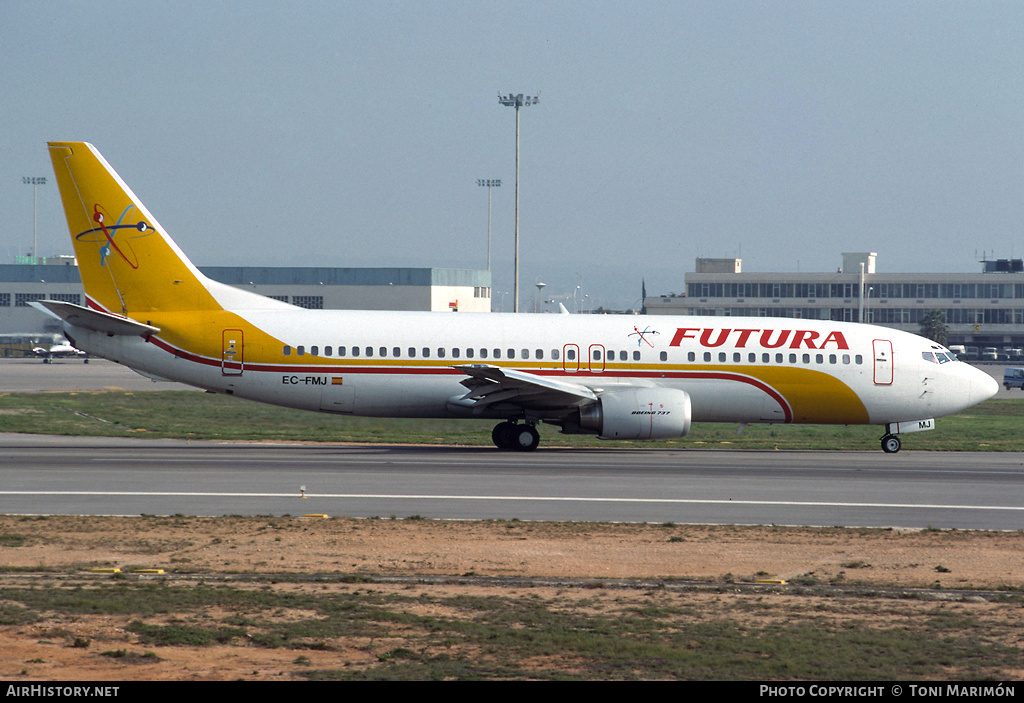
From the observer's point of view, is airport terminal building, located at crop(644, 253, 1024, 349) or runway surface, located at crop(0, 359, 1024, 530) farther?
airport terminal building, located at crop(644, 253, 1024, 349)

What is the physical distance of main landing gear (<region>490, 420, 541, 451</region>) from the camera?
30.1 m

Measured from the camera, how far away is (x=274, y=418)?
39.6m

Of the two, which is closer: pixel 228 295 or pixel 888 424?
pixel 228 295

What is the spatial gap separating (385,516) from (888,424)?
20.0 meters

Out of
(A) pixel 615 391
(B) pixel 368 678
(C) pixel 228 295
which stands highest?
(C) pixel 228 295

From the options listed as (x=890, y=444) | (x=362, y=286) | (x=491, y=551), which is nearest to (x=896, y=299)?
(x=362, y=286)

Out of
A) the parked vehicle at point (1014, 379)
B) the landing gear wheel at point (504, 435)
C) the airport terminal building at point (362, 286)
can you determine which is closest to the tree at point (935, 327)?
the parked vehicle at point (1014, 379)

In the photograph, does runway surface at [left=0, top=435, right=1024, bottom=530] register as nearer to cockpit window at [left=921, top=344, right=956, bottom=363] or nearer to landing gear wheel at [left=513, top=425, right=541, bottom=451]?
landing gear wheel at [left=513, top=425, right=541, bottom=451]

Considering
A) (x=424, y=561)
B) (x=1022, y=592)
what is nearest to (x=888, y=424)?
(x=1022, y=592)

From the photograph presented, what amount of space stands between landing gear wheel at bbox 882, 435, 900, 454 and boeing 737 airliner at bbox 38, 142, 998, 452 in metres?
0.05

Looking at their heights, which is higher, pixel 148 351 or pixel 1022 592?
pixel 148 351

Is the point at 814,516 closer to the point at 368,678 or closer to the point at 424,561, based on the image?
the point at 424,561

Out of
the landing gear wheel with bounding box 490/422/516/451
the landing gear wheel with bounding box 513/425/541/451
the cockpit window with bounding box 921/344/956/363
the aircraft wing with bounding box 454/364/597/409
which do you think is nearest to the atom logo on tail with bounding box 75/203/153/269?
the aircraft wing with bounding box 454/364/597/409
